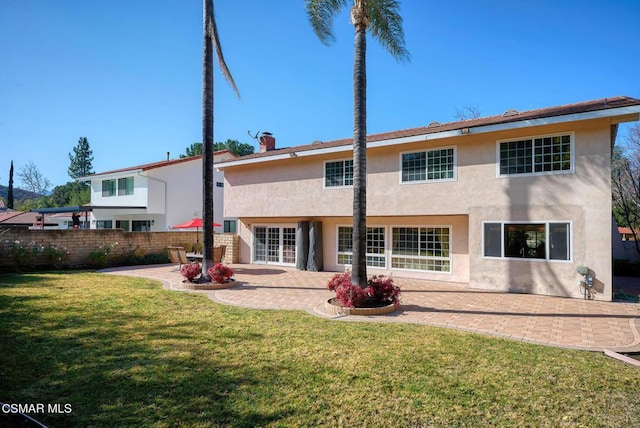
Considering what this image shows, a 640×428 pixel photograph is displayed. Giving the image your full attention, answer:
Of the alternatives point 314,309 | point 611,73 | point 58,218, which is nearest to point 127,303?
point 314,309

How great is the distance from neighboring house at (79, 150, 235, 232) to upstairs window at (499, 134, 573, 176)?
825 inches

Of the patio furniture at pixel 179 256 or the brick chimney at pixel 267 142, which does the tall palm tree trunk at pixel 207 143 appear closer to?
the patio furniture at pixel 179 256

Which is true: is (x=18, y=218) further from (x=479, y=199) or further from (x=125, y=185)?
(x=479, y=199)

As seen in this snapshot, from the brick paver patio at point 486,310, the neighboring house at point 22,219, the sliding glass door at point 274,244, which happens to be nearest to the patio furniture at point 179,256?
the brick paver patio at point 486,310

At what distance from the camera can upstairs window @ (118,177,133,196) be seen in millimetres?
30312

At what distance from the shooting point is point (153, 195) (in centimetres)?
2892

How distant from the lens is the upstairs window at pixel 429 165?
571 inches

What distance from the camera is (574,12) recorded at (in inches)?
511

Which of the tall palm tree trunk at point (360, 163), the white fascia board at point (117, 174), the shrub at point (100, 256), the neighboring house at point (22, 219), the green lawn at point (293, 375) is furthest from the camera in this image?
the neighboring house at point (22, 219)

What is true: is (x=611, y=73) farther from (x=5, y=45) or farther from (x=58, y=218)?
(x=58, y=218)

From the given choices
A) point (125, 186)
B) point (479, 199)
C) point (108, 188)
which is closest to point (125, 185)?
point (125, 186)

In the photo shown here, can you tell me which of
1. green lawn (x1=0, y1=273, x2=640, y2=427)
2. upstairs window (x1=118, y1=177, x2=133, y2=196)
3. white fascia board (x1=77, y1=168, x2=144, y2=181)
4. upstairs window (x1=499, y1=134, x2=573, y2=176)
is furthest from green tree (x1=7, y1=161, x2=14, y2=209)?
upstairs window (x1=499, y1=134, x2=573, y2=176)

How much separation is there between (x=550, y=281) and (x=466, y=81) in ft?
45.2

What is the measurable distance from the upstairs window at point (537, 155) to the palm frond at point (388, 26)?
518 cm
